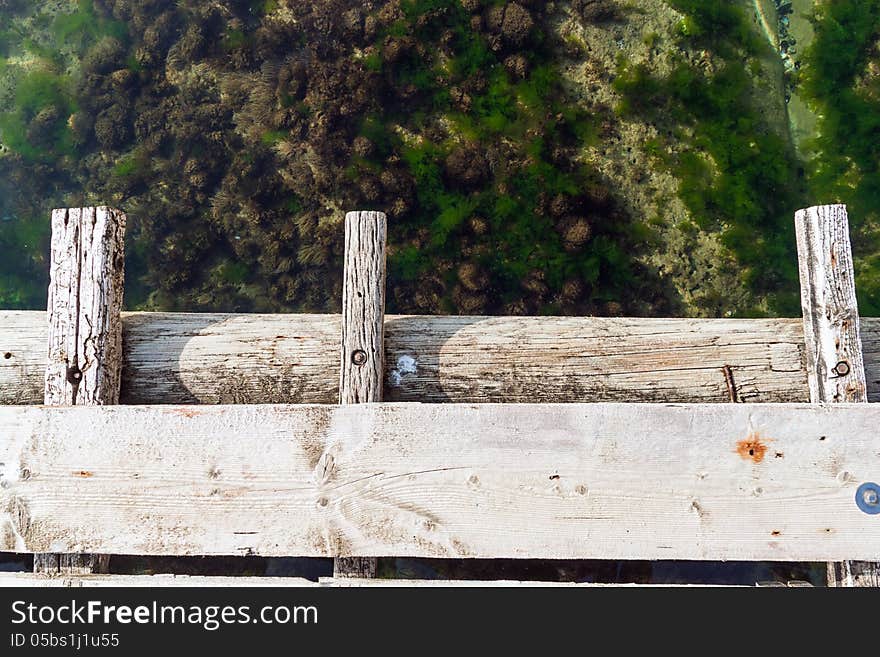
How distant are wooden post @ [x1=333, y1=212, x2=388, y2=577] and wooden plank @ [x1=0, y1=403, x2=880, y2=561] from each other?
188 mm

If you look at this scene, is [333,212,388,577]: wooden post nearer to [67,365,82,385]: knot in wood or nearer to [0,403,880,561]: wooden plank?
[0,403,880,561]: wooden plank

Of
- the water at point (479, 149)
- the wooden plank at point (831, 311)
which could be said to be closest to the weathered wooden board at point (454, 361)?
the wooden plank at point (831, 311)

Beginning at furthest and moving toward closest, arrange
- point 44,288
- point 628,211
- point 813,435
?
point 44,288 → point 628,211 → point 813,435

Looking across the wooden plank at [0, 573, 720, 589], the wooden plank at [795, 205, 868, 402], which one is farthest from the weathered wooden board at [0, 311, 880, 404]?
the wooden plank at [0, 573, 720, 589]

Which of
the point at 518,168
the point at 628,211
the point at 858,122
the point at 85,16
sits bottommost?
the point at 628,211

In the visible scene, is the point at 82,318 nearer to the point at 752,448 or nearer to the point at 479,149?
the point at 752,448

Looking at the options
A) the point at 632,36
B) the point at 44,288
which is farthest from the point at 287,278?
the point at 632,36

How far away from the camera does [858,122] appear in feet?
16.5

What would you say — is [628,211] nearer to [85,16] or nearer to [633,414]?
[633,414]

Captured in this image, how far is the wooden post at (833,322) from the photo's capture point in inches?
103

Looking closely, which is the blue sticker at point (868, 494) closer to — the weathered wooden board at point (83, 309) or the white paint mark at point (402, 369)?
the white paint mark at point (402, 369)

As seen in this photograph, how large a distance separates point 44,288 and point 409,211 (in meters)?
3.99

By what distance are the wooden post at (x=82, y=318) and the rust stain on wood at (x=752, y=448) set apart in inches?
120

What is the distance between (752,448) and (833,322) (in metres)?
0.85
